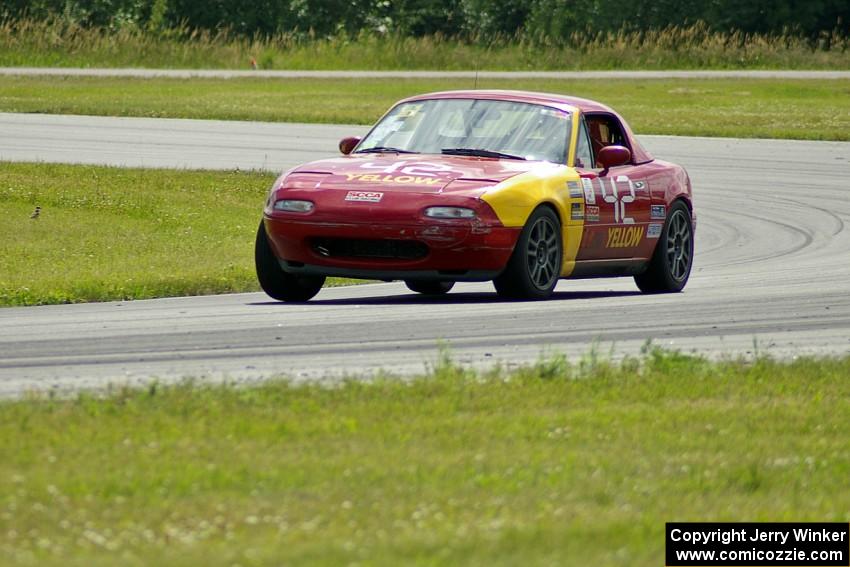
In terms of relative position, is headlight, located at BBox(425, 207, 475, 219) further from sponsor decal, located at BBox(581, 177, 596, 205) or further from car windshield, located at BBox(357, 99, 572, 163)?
sponsor decal, located at BBox(581, 177, 596, 205)

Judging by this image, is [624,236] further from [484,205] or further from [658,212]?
[484,205]

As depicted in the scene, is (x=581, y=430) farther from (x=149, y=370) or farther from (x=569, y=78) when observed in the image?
(x=569, y=78)

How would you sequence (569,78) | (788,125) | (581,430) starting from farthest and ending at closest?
(569,78) < (788,125) < (581,430)

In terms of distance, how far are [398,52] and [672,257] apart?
3926cm

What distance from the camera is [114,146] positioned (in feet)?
86.1

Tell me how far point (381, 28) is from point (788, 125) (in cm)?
3355

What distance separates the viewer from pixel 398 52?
52062mm

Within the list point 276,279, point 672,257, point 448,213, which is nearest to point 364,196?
point 448,213

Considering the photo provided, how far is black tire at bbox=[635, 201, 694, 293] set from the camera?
526 inches

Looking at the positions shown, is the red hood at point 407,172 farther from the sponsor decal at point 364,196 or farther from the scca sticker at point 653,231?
the scca sticker at point 653,231

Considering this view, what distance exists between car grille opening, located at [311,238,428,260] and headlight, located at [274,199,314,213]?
0.71ft

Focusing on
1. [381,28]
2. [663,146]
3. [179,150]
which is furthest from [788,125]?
[381,28]

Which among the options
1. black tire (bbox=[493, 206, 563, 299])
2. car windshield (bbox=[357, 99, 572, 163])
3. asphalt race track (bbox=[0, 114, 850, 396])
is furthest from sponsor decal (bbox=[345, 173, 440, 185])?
car windshield (bbox=[357, 99, 572, 163])

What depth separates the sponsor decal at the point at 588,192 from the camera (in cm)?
1228
